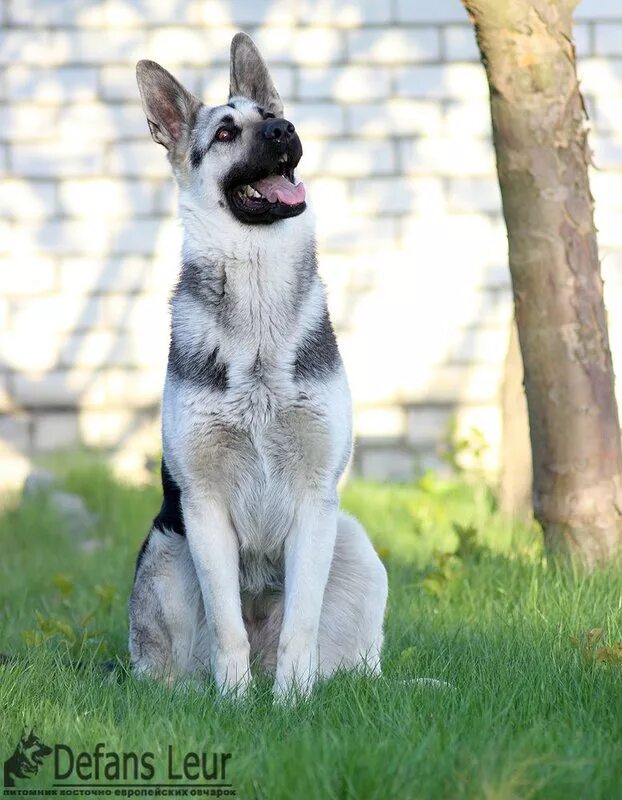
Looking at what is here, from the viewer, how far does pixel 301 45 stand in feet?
28.8

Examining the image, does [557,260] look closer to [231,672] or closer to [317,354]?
[317,354]

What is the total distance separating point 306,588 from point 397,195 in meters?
5.71

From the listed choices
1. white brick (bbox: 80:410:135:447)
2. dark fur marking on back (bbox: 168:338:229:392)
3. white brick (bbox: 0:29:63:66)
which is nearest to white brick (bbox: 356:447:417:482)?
white brick (bbox: 80:410:135:447)

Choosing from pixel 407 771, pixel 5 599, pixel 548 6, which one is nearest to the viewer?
pixel 407 771

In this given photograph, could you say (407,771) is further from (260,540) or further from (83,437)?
(83,437)

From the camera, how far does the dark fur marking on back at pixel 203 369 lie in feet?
11.9

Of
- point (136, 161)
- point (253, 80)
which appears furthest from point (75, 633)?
point (136, 161)

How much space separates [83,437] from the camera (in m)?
8.81

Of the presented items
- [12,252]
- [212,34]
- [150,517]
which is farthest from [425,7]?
[150,517]

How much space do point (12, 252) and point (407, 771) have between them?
705 centimetres

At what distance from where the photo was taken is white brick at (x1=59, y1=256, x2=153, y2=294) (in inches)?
348

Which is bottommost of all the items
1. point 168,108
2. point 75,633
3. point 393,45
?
point 75,633

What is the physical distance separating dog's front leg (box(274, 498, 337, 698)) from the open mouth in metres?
0.95

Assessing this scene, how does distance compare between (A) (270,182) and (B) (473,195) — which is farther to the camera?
(B) (473,195)
